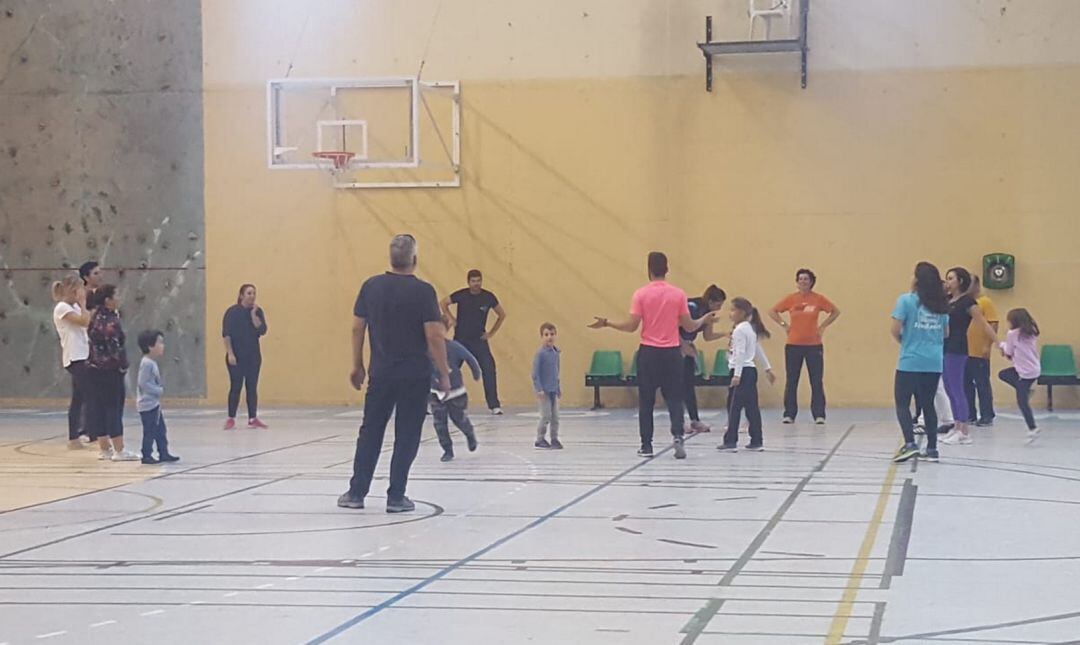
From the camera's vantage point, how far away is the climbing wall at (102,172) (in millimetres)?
21766

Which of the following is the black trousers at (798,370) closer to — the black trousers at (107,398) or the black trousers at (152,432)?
the black trousers at (152,432)

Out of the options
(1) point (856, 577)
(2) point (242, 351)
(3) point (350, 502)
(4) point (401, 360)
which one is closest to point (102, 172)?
(2) point (242, 351)

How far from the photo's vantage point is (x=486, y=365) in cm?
1980

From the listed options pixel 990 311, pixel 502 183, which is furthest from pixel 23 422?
pixel 990 311

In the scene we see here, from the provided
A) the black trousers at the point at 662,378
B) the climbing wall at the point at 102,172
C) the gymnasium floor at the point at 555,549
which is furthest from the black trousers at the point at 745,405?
the climbing wall at the point at 102,172

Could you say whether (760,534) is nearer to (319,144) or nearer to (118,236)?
(319,144)

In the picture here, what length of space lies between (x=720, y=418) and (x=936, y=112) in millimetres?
5379

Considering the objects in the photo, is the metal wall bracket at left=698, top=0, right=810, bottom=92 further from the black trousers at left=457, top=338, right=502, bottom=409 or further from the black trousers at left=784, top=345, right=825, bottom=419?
the black trousers at left=457, top=338, right=502, bottom=409

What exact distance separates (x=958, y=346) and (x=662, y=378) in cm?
394

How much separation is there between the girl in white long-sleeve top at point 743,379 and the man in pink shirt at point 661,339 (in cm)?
94

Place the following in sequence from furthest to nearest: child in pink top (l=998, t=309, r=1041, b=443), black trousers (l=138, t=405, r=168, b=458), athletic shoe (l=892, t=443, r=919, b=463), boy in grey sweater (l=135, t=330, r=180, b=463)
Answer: child in pink top (l=998, t=309, r=1041, b=443) → black trousers (l=138, t=405, r=168, b=458) → boy in grey sweater (l=135, t=330, r=180, b=463) → athletic shoe (l=892, t=443, r=919, b=463)

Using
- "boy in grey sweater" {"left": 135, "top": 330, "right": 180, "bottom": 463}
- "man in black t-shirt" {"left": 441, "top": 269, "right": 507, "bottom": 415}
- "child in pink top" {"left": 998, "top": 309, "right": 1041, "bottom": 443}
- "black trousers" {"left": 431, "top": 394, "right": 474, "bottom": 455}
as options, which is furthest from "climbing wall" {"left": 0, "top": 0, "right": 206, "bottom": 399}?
"child in pink top" {"left": 998, "top": 309, "right": 1041, "bottom": 443}

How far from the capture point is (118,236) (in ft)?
71.9

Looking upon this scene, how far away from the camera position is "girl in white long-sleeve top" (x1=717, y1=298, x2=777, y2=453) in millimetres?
14301
